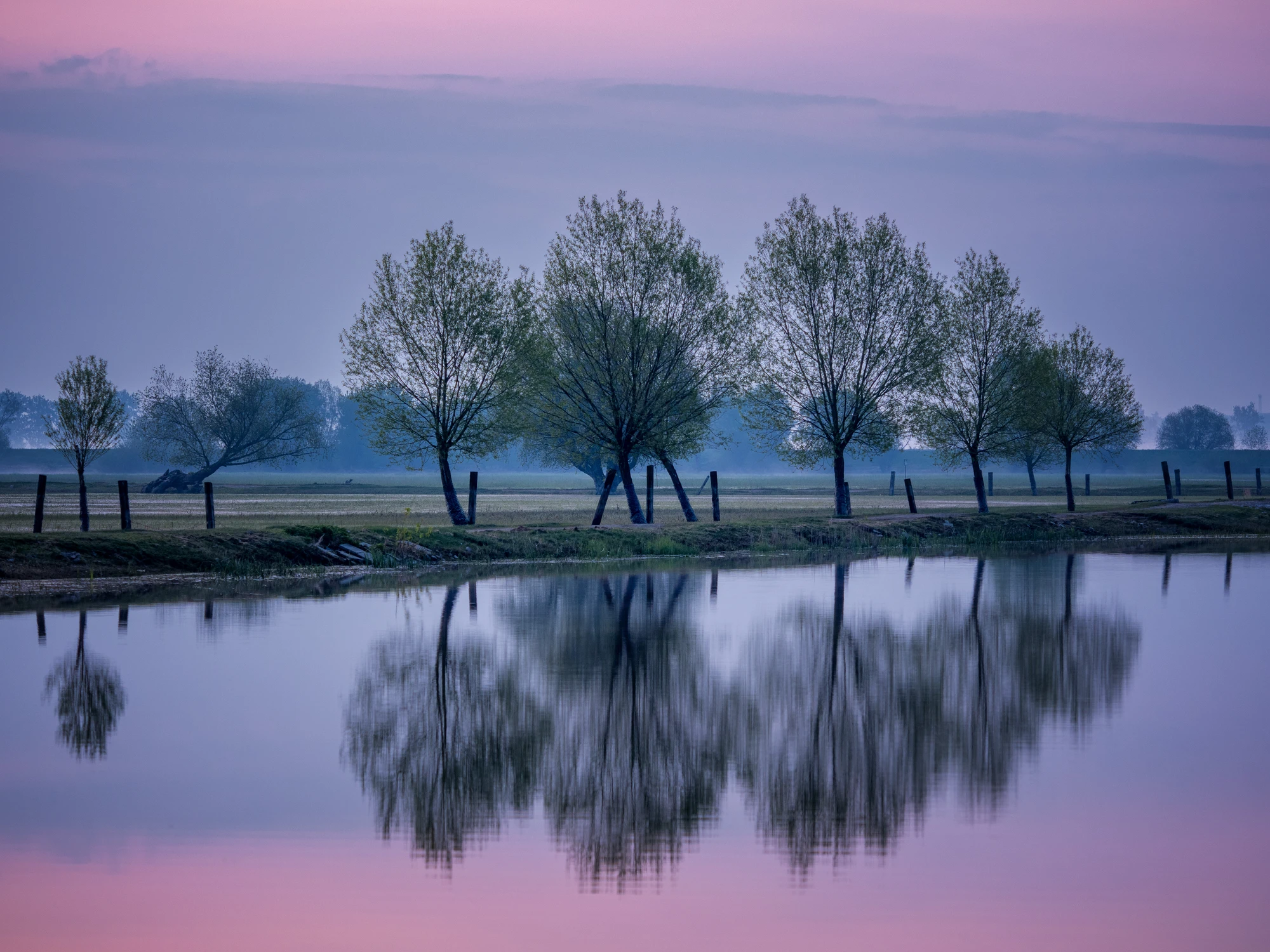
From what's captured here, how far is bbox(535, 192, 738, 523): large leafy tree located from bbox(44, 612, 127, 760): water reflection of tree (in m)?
30.1

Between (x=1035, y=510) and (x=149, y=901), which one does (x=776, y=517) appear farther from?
(x=149, y=901)

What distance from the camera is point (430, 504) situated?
241ft

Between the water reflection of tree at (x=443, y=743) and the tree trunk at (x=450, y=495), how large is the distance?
27.4m

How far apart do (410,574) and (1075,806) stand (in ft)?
78.2

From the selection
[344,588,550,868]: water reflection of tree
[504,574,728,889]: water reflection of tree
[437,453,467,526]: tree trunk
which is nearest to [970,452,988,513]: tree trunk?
[437,453,467,526]: tree trunk

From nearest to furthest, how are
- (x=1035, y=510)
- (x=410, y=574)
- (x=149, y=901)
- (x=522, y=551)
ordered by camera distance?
1. (x=149, y=901)
2. (x=410, y=574)
3. (x=522, y=551)
4. (x=1035, y=510)

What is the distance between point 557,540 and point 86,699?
2355 cm

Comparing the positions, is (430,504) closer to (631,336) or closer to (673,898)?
(631,336)

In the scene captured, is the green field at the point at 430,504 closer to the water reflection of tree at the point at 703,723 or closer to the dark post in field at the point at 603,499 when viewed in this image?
the dark post in field at the point at 603,499

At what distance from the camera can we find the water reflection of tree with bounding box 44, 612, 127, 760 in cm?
1348

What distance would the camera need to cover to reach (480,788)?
11.4 metres

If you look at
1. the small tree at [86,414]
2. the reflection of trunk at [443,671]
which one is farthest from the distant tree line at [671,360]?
the reflection of trunk at [443,671]

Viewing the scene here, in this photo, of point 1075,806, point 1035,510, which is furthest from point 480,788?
point 1035,510

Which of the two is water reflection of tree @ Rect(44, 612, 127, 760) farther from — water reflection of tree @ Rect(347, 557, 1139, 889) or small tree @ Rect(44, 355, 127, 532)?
small tree @ Rect(44, 355, 127, 532)
